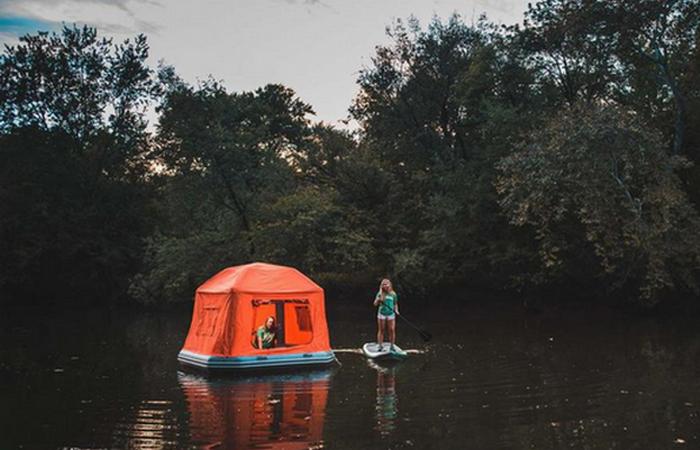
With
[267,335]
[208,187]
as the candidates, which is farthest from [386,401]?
[208,187]

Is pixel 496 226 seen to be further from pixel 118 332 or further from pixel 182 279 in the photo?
pixel 118 332

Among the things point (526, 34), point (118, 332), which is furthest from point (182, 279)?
point (526, 34)

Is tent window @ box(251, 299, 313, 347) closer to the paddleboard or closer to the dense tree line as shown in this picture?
the paddleboard

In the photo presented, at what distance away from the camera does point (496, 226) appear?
3209cm

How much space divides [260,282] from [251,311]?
29.2 inches

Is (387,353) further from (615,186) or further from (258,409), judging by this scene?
(615,186)

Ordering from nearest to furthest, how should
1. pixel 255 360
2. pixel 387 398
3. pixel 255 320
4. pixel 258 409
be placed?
pixel 258 409 < pixel 387 398 < pixel 255 360 < pixel 255 320

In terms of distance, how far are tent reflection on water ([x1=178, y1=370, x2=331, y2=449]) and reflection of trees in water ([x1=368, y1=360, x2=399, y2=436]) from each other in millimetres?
886

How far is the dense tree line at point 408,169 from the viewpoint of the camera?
24.5m

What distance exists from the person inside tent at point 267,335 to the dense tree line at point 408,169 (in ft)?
39.8

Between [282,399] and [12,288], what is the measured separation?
37.9 meters

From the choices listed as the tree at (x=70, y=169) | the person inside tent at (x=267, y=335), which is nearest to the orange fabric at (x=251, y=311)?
the person inside tent at (x=267, y=335)

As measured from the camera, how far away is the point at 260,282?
15.8 meters

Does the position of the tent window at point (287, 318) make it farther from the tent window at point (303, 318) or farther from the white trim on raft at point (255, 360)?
the white trim on raft at point (255, 360)
